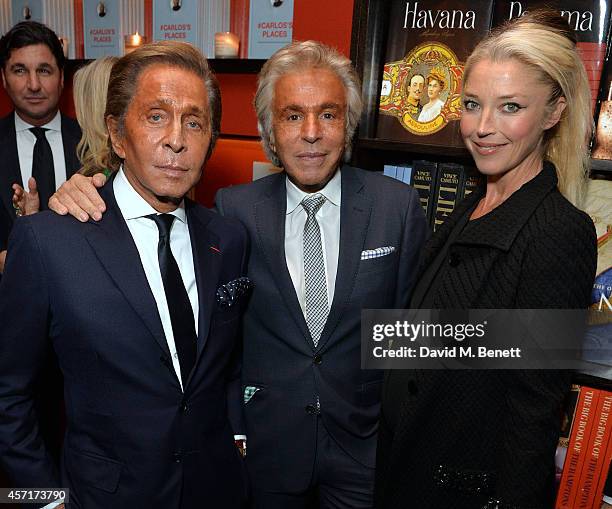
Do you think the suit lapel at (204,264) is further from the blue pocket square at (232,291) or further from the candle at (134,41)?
the candle at (134,41)

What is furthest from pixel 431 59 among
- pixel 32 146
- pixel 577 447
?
pixel 32 146

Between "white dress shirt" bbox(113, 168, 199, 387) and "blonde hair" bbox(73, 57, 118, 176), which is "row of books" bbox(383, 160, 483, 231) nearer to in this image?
"white dress shirt" bbox(113, 168, 199, 387)

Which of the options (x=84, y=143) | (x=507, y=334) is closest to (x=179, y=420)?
(x=507, y=334)

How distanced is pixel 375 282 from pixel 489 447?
59 centimetres

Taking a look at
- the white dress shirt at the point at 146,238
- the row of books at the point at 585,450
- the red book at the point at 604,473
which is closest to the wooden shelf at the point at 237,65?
the white dress shirt at the point at 146,238

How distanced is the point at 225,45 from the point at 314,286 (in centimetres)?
155

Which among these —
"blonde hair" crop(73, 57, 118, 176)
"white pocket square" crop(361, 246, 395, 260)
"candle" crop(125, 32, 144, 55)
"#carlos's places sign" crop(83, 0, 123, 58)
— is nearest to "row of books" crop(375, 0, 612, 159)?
"white pocket square" crop(361, 246, 395, 260)

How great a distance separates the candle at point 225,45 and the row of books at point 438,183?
1.21 meters

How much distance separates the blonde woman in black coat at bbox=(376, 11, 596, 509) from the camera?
1253mm

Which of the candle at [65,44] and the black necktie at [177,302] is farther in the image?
the candle at [65,44]

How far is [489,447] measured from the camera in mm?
1382

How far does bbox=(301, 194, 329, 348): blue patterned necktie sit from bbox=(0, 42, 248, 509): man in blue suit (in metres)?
0.34

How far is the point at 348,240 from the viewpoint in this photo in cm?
171

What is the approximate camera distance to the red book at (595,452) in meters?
1.56
